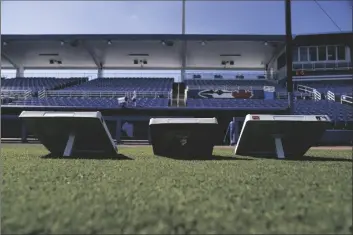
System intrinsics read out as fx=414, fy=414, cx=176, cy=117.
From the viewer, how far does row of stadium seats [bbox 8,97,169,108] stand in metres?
28.4

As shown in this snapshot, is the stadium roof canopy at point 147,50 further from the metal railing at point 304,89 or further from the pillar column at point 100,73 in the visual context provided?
the metal railing at point 304,89

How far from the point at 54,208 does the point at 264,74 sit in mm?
38785

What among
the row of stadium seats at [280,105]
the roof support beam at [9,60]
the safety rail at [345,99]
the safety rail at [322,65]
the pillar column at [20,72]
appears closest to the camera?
the row of stadium seats at [280,105]

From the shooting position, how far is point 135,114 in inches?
1115

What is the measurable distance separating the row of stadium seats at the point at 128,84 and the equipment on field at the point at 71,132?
25.0m

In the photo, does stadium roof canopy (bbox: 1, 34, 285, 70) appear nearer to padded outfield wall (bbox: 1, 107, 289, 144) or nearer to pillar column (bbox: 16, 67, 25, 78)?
pillar column (bbox: 16, 67, 25, 78)

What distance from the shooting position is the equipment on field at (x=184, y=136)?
887 centimetres

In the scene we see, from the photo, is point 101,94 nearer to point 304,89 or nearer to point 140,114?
point 140,114

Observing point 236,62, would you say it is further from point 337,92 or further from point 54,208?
point 54,208

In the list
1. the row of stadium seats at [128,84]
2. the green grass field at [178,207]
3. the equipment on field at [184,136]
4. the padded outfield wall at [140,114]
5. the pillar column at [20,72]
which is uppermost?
the pillar column at [20,72]

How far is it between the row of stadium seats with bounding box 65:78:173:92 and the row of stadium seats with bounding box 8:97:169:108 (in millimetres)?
4552

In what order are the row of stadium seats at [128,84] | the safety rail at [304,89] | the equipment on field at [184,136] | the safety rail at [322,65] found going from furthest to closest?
the safety rail at [322,65] < the row of stadium seats at [128,84] < the safety rail at [304,89] < the equipment on field at [184,136]

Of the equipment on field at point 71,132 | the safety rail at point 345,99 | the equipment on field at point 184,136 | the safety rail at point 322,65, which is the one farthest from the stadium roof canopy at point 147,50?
the equipment on field at point 71,132

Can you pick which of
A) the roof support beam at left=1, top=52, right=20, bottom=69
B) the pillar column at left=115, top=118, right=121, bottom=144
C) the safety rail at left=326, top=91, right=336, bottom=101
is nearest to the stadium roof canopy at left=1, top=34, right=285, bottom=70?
the roof support beam at left=1, top=52, right=20, bottom=69
